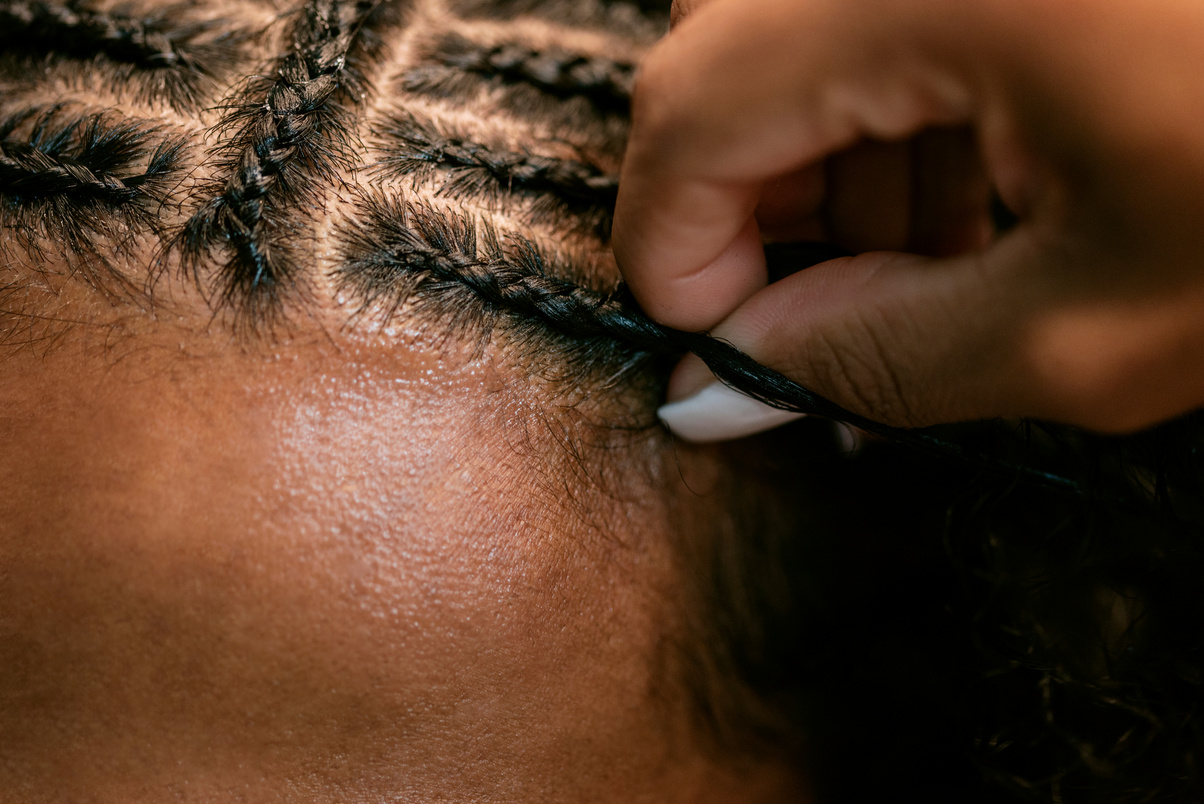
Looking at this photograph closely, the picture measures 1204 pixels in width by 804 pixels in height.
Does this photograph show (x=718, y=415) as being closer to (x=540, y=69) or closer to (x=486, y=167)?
(x=486, y=167)

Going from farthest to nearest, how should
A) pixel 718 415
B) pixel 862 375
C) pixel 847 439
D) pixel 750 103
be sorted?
pixel 847 439, pixel 718 415, pixel 862 375, pixel 750 103

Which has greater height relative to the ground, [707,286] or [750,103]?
[750,103]

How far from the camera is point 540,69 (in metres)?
0.83

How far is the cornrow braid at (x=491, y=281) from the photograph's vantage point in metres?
0.66

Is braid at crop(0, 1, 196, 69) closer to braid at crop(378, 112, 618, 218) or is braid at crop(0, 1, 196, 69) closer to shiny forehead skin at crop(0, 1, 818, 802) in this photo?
shiny forehead skin at crop(0, 1, 818, 802)

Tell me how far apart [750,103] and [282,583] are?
56 cm

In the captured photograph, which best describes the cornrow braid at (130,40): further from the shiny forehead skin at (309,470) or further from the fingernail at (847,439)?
the fingernail at (847,439)

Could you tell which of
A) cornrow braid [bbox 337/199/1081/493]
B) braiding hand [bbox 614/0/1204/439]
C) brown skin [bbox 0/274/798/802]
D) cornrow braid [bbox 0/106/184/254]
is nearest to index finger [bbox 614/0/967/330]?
braiding hand [bbox 614/0/1204/439]

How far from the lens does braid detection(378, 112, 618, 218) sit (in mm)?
721

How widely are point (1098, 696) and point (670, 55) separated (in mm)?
859

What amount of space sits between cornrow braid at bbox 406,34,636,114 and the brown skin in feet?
1.22

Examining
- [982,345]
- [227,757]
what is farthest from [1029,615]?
[227,757]

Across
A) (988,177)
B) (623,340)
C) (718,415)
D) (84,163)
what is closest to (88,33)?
(84,163)

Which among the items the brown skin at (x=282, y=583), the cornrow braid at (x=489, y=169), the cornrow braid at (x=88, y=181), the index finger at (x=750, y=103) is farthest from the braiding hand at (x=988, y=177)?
the cornrow braid at (x=88, y=181)
